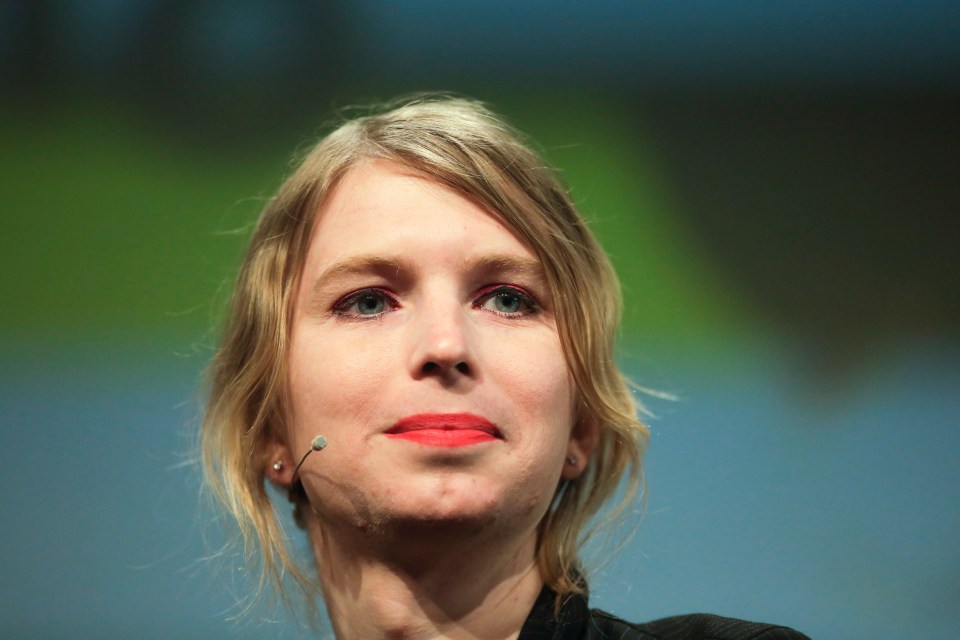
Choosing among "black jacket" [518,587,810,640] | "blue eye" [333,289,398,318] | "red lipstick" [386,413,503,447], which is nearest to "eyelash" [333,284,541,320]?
"blue eye" [333,289,398,318]

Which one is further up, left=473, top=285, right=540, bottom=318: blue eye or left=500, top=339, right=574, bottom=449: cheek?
left=473, top=285, right=540, bottom=318: blue eye

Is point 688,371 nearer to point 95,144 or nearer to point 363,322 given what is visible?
point 363,322

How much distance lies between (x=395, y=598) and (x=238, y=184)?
0.94 metres

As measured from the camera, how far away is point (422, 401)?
1166 millimetres

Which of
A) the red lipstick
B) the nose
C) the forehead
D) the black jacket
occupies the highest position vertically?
the forehead

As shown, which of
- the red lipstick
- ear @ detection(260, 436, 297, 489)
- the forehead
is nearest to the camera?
the red lipstick

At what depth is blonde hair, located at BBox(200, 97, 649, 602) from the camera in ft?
4.32

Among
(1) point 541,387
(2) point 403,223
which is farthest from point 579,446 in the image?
(2) point 403,223

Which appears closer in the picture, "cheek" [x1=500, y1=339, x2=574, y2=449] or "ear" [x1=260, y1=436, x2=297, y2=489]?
"cheek" [x1=500, y1=339, x2=574, y2=449]

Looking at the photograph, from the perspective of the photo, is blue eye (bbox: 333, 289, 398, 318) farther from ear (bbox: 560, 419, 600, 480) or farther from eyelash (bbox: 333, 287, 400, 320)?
ear (bbox: 560, 419, 600, 480)

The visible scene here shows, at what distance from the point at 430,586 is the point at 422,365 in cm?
28

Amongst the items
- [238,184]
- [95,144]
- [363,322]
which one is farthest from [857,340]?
[95,144]

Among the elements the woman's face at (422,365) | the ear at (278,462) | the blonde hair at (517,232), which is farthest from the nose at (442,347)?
the ear at (278,462)

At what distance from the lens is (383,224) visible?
1271 mm
